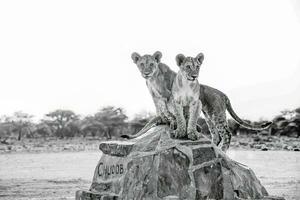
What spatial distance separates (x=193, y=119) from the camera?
25.8 ft

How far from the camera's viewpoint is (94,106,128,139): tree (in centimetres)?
6212

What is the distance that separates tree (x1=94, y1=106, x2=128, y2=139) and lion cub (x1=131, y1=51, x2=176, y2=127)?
52.6 meters

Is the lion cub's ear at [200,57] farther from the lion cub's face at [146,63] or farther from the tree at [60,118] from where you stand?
the tree at [60,118]

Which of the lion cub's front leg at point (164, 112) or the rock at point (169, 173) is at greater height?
the lion cub's front leg at point (164, 112)

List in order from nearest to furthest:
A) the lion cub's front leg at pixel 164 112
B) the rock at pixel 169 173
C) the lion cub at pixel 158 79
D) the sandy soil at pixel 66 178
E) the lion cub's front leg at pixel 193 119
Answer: the rock at pixel 169 173 < the lion cub's front leg at pixel 193 119 < the lion cub at pixel 158 79 < the lion cub's front leg at pixel 164 112 < the sandy soil at pixel 66 178

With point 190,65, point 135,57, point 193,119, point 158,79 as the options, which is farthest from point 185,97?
point 135,57

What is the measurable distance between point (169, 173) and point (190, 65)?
5.76 ft

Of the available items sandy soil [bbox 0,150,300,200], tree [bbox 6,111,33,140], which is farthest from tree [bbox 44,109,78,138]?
sandy soil [bbox 0,150,300,200]

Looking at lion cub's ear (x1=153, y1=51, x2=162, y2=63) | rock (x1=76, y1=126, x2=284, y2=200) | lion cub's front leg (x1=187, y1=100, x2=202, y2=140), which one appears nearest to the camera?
rock (x1=76, y1=126, x2=284, y2=200)

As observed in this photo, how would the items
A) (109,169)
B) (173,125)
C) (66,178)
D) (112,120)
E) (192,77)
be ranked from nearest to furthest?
(192,77), (173,125), (109,169), (66,178), (112,120)

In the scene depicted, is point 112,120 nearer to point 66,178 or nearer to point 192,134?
point 66,178

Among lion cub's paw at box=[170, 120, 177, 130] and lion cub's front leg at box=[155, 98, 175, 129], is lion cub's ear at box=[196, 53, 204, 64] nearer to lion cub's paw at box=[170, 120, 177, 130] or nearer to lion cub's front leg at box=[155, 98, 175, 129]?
lion cub's front leg at box=[155, 98, 175, 129]

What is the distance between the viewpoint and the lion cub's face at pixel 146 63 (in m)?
7.92

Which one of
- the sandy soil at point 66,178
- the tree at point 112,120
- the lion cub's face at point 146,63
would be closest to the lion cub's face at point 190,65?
the lion cub's face at point 146,63
